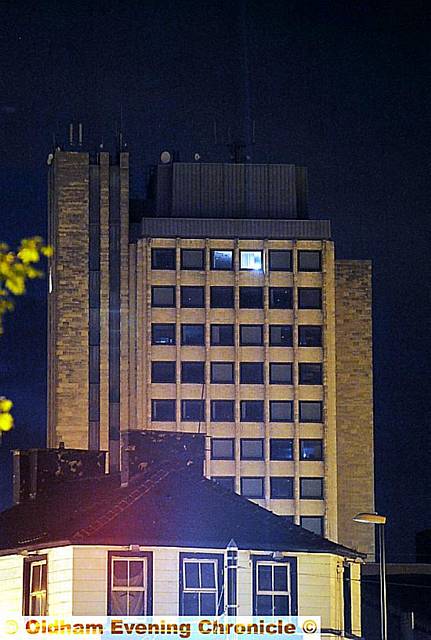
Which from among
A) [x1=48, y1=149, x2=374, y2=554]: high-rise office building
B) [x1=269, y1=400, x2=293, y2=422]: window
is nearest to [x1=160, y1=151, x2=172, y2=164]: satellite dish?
[x1=48, y1=149, x2=374, y2=554]: high-rise office building

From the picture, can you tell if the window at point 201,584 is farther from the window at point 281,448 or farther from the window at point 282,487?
the window at point 281,448

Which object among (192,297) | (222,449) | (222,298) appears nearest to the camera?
(222,449)

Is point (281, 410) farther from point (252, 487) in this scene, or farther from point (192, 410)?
point (192, 410)

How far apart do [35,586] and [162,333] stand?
82.3 metres

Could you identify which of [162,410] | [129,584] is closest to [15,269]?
[129,584]

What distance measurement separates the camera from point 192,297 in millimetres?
135750

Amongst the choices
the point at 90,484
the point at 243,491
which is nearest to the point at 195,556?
the point at 90,484

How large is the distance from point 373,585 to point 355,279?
125 ft

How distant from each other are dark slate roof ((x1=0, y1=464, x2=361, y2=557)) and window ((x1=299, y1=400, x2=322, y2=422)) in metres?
78.1

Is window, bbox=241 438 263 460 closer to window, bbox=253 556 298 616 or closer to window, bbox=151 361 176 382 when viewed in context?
window, bbox=151 361 176 382

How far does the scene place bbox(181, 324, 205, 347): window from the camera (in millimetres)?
134375

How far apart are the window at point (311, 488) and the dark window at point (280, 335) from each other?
9.99m

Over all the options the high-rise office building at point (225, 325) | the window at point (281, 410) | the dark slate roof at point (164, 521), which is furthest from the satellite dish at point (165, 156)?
the dark slate roof at point (164, 521)

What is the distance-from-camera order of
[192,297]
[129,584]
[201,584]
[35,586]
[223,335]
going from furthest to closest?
[223,335]
[192,297]
[35,586]
[201,584]
[129,584]
